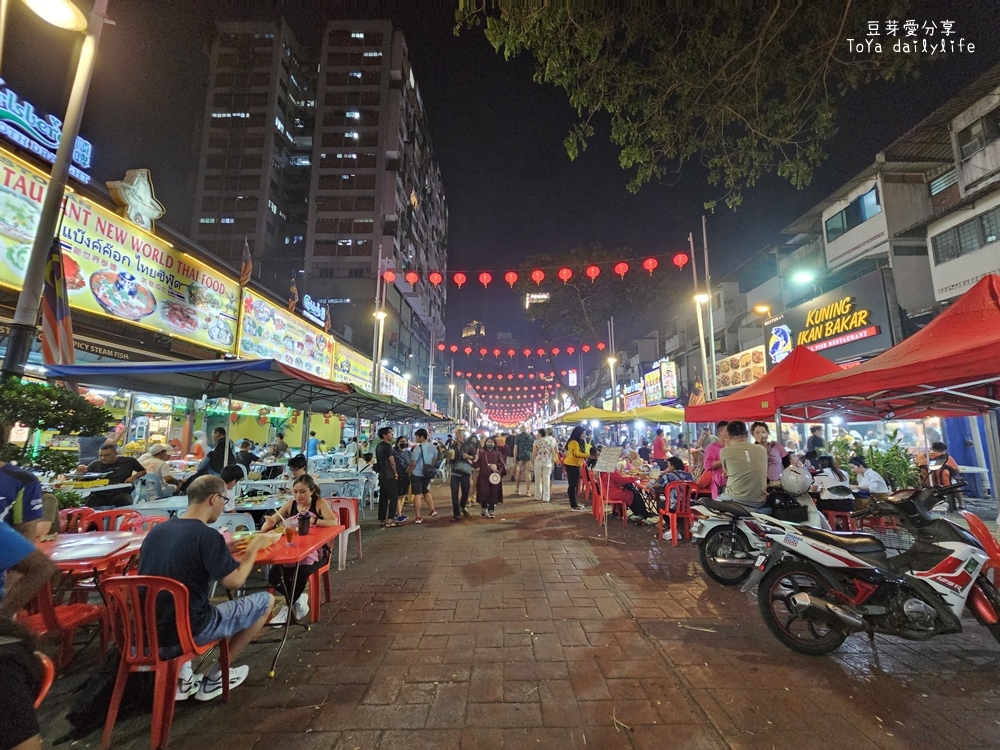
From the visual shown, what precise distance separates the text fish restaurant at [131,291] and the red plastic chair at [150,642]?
16.8 feet

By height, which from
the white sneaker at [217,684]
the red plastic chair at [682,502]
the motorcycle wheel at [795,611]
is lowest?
the white sneaker at [217,684]

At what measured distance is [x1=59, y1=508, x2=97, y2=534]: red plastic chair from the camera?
15.8ft

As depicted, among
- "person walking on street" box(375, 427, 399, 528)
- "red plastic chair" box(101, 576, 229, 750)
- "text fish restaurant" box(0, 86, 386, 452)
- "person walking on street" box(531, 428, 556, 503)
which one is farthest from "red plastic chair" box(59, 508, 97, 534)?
"person walking on street" box(531, 428, 556, 503)

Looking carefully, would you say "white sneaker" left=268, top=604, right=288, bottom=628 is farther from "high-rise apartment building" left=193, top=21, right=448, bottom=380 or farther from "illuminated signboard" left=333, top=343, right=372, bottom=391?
"high-rise apartment building" left=193, top=21, right=448, bottom=380

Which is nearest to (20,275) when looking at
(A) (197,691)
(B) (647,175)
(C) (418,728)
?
(A) (197,691)

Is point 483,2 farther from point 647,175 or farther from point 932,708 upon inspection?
point 932,708

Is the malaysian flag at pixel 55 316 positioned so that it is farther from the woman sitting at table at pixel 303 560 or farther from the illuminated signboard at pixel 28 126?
the illuminated signboard at pixel 28 126

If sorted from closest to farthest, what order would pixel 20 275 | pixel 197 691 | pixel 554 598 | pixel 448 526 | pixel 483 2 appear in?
pixel 197 691
pixel 554 598
pixel 483 2
pixel 20 275
pixel 448 526

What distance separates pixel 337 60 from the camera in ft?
160

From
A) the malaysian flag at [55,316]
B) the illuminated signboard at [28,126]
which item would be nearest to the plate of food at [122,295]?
the illuminated signboard at [28,126]

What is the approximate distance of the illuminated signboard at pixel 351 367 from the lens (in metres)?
20.9

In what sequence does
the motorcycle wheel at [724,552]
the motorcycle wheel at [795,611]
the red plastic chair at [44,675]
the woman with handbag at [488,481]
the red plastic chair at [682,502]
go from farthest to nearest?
the woman with handbag at [488,481]
the red plastic chair at [682,502]
the motorcycle wheel at [724,552]
the motorcycle wheel at [795,611]
the red plastic chair at [44,675]

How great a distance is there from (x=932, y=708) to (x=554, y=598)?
3.05m

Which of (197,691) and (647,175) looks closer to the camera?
(197,691)
